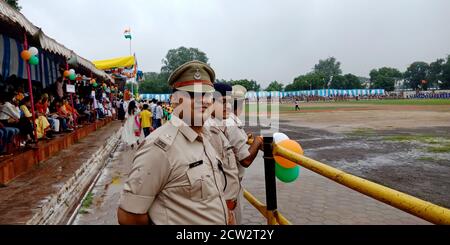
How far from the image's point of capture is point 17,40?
7.69 meters

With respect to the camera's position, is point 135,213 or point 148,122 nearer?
point 135,213

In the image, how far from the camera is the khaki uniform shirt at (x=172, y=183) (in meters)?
1.57

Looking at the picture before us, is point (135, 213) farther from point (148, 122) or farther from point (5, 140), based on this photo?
point (148, 122)

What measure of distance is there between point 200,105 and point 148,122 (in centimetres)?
1029

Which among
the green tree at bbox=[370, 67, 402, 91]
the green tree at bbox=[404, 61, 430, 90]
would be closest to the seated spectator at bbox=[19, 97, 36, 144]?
the green tree at bbox=[370, 67, 402, 91]

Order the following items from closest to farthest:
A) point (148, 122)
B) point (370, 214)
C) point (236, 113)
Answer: point (236, 113) → point (370, 214) → point (148, 122)

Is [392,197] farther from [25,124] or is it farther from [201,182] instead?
[25,124]

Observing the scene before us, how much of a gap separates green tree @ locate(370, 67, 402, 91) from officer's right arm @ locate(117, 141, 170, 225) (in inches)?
4560

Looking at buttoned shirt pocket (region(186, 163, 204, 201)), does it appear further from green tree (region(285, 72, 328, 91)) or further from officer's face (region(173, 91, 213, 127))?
green tree (region(285, 72, 328, 91))

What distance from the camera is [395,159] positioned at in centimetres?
860

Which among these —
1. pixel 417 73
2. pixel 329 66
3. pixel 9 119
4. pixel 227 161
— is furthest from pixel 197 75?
pixel 329 66

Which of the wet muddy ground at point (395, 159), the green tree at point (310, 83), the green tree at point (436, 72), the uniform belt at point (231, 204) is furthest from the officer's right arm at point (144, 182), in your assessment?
the green tree at point (436, 72)

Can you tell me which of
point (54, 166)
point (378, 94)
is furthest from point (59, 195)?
point (378, 94)

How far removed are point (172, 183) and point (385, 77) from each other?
118 m
